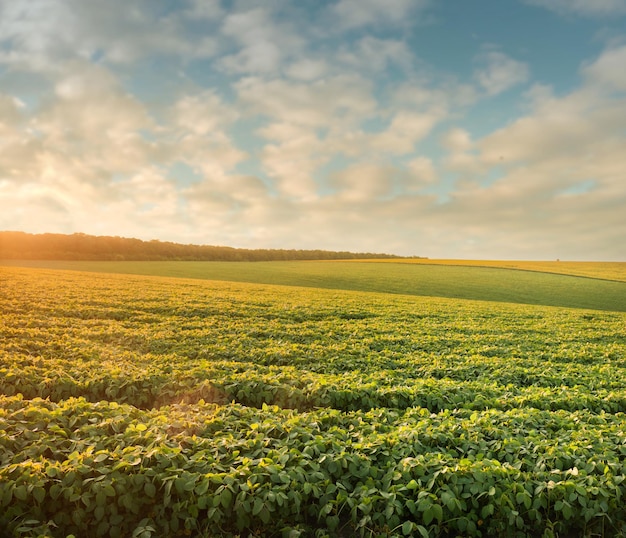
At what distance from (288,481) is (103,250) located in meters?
112

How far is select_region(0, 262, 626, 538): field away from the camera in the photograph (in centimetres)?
687

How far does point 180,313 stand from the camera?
26469mm

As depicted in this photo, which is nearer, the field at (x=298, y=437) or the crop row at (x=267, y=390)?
the field at (x=298, y=437)

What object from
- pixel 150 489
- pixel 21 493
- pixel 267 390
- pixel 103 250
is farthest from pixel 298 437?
pixel 103 250

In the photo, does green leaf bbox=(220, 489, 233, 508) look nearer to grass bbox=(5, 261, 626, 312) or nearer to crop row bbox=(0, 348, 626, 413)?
crop row bbox=(0, 348, 626, 413)

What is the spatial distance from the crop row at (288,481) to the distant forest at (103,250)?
99950 millimetres

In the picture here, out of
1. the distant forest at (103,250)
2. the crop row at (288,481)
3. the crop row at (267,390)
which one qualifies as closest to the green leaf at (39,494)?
the crop row at (288,481)

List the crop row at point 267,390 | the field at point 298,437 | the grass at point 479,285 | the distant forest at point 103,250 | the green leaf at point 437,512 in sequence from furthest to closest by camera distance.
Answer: the distant forest at point 103,250 → the grass at point 479,285 → the crop row at point 267,390 → the field at point 298,437 → the green leaf at point 437,512

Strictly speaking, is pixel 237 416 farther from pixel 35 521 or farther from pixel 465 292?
pixel 465 292

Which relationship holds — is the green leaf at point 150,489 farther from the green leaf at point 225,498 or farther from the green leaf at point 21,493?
the green leaf at point 21,493

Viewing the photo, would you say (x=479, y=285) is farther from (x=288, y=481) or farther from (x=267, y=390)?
(x=288, y=481)

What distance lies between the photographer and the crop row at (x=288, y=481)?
22.2 ft

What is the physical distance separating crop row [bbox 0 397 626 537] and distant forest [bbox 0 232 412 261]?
328 ft

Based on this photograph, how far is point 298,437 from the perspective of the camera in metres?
8.77
